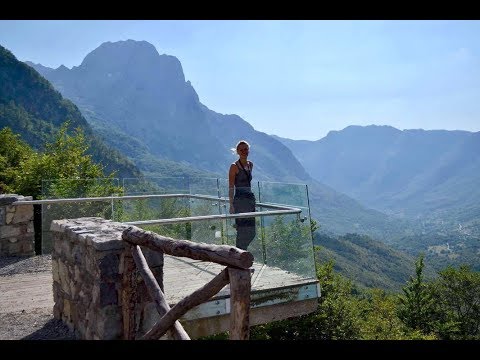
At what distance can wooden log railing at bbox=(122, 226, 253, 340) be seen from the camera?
7.86 ft

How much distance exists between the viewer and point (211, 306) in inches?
209

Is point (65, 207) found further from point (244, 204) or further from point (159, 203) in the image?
point (244, 204)

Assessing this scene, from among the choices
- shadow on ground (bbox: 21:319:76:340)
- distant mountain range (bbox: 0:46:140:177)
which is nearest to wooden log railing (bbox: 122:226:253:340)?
shadow on ground (bbox: 21:319:76:340)

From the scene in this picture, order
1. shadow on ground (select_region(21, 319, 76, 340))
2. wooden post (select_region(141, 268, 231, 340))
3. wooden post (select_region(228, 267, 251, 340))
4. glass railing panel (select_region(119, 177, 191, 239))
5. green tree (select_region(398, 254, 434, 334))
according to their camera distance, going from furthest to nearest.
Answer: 1. green tree (select_region(398, 254, 434, 334))
2. glass railing panel (select_region(119, 177, 191, 239))
3. shadow on ground (select_region(21, 319, 76, 340))
4. wooden post (select_region(141, 268, 231, 340))
5. wooden post (select_region(228, 267, 251, 340))

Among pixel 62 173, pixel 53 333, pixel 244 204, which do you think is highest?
pixel 62 173

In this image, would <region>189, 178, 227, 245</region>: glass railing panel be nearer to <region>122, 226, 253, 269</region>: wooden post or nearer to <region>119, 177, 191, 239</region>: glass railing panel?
<region>119, 177, 191, 239</region>: glass railing panel

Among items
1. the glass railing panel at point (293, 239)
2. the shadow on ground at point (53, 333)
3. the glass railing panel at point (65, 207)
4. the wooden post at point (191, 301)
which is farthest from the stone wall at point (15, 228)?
the wooden post at point (191, 301)

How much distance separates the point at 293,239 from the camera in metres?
6.20

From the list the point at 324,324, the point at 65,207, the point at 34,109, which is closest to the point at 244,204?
the point at 65,207

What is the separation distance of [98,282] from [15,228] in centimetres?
495

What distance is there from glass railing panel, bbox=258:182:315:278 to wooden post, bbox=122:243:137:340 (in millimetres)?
2662

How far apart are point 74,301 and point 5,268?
11.6 ft
